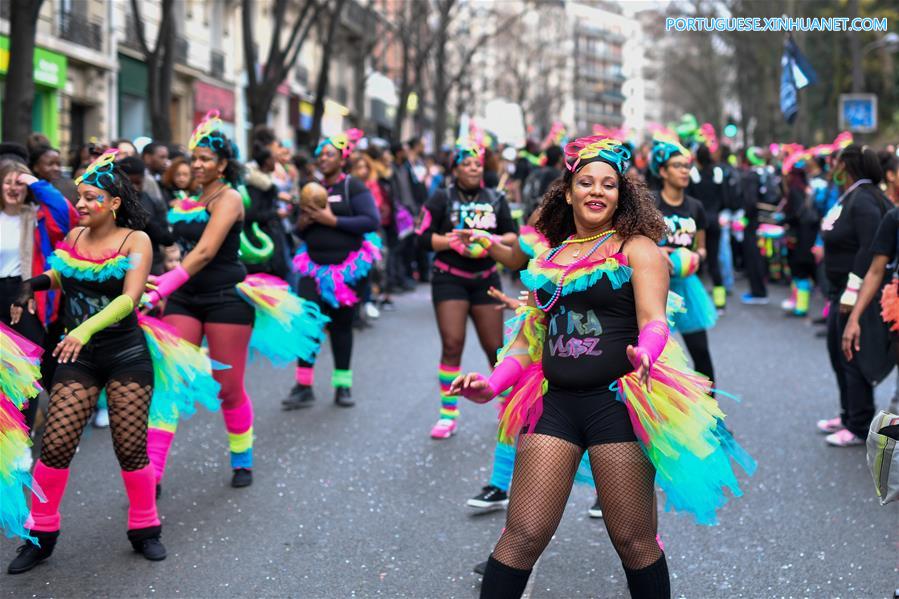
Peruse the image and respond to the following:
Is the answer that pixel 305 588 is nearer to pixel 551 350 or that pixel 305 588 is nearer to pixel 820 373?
pixel 551 350

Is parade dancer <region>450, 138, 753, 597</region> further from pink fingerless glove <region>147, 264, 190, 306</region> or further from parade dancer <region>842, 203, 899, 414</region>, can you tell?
parade dancer <region>842, 203, 899, 414</region>

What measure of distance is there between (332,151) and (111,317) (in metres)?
3.83

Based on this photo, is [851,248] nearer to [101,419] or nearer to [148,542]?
[148,542]

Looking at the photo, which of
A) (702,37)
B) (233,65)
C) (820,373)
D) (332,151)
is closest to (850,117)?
(820,373)

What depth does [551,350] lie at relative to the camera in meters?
3.77

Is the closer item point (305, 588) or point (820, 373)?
point (305, 588)

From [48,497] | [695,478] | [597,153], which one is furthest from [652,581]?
[48,497]

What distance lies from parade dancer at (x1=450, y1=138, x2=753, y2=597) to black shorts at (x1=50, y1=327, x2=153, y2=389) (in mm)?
1910


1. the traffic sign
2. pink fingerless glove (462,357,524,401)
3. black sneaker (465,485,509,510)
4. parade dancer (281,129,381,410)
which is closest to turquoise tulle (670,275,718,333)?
black sneaker (465,485,509,510)

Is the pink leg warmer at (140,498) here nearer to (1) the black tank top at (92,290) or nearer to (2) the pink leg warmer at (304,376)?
(1) the black tank top at (92,290)

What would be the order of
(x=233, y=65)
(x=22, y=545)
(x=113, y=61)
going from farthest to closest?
(x=233, y=65), (x=113, y=61), (x=22, y=545)

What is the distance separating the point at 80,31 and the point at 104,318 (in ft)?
68.9

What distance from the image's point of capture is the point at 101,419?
7805 mm

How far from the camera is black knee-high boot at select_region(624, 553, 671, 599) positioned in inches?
136
